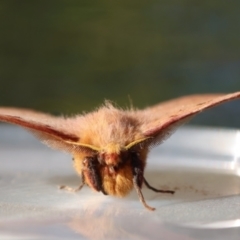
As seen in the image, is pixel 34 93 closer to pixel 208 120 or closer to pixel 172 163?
pixel 208 120

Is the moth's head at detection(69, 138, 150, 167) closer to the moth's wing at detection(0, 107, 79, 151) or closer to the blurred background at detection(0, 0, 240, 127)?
the moth's wing at detection(0, 107, 79, 151)

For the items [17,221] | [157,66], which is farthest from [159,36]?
[17,221]

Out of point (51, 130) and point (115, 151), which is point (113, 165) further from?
Answer: point (51, 130)

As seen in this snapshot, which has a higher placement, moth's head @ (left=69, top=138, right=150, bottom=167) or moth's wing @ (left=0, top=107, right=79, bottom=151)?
moth's wing @ (left=0, top=107, right=79, bottom=151)

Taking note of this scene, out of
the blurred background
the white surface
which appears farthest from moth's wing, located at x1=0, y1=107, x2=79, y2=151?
the blurred background

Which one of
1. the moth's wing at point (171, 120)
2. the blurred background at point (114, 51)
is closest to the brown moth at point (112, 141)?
the moth's wing at point (171, 120)
